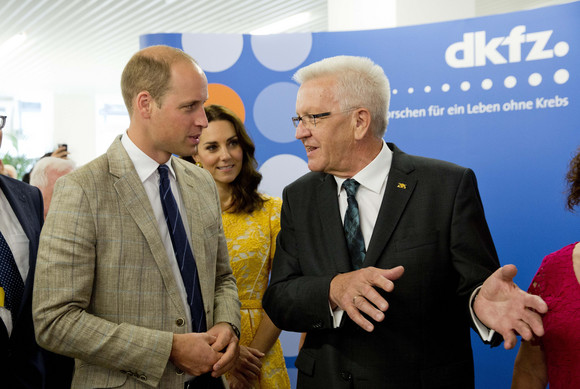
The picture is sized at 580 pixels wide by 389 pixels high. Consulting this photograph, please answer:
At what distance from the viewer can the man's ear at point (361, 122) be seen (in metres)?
1.92

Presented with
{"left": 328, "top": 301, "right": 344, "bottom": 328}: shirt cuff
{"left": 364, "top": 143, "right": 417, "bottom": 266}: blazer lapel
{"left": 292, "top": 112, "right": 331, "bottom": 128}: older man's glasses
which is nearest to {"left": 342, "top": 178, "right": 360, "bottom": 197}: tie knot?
{"left": 364, "top": 143, "right": 417, "bottom": 266}: blazer lapel

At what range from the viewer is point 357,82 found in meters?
1.94

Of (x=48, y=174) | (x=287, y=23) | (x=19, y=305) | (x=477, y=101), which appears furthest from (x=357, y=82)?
(x=287, y=23)

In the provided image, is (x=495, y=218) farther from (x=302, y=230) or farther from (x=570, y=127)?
(x=302, y=230)

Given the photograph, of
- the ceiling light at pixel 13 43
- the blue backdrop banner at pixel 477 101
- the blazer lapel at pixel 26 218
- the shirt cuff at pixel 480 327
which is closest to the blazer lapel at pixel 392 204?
the shirt cuff at pixel 480 327

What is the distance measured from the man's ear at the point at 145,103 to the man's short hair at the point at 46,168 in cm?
250

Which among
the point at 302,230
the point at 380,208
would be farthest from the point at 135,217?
the point at 380,208

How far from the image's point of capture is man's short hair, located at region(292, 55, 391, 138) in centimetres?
193

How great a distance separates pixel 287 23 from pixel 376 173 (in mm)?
8603

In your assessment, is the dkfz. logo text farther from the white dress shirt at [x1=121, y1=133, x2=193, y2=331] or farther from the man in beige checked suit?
the white dress shirt at [x1=121, y1=133, x2=193, y2=331]

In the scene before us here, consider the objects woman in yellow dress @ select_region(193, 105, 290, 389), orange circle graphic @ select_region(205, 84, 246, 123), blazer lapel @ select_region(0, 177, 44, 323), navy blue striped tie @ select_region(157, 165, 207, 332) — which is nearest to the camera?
navy blue striped tie @ select_region(157, 165, 207, 332)

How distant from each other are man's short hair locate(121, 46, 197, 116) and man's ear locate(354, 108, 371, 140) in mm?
605

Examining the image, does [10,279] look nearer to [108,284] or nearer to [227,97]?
[108,284]

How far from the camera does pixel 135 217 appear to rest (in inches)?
62.7
